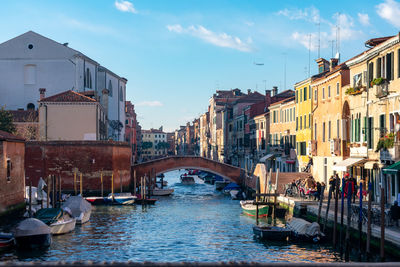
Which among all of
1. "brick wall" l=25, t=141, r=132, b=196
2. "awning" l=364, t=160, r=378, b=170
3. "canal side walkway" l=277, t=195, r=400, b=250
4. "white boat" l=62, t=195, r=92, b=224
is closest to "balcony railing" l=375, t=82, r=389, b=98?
"awning" l=364, t=160, r=378, b=170

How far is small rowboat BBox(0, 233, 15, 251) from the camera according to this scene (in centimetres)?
1859

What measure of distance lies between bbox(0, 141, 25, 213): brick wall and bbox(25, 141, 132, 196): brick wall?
1109 cm

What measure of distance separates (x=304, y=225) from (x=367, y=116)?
5852mm

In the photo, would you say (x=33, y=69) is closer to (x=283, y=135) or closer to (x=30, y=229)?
(x=283, y=135)

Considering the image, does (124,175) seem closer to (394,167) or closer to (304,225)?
(304,225)

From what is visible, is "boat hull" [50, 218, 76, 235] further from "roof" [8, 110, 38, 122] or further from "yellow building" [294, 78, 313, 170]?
"roof" [8, 110, 38, 122]

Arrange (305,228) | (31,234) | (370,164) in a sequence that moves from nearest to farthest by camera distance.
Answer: (31,234), (305,228), (370,164)

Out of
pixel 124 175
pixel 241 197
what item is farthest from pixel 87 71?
pixel 241 197

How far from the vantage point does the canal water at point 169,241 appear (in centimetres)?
1881

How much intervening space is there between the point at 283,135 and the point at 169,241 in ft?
69.8

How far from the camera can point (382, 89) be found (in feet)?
71.9

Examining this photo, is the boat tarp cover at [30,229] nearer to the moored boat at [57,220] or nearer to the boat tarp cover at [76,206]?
the moored boat at [57,220]

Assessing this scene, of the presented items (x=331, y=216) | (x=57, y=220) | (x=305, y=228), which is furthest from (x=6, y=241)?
(x=331, y=216)

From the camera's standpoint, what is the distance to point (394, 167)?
1908cm
